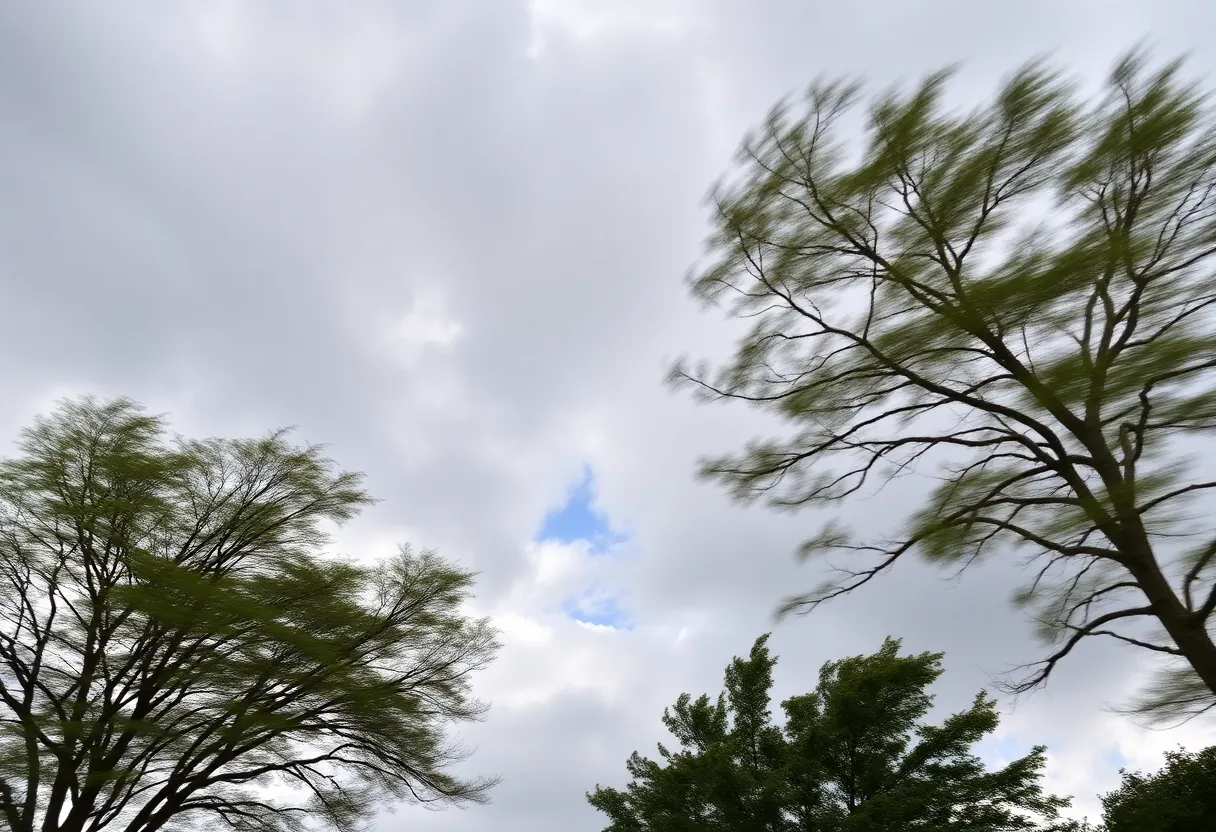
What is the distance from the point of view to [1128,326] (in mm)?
5223

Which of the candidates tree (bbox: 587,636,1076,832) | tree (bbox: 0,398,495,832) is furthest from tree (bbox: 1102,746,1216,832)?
tree (bbox: 0,398,495,832)

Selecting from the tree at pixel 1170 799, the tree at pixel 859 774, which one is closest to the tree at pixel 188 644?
the tree at pixel 859 774

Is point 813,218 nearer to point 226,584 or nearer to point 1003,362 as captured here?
point 1003,362

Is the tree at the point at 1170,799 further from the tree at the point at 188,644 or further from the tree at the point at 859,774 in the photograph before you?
the tree at the point at 188,644

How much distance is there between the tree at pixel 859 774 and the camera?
31.7 feet

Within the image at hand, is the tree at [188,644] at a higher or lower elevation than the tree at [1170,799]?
higher

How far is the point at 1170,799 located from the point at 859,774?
4.79 metres

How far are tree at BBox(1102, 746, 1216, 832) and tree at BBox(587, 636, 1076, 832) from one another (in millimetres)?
1360

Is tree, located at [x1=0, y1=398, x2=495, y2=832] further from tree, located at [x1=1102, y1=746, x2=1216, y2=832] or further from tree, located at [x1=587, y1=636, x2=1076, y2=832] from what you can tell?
tree, located at [x1=1102, y1=746, x2=1216, y2=832]

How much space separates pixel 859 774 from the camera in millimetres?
10680

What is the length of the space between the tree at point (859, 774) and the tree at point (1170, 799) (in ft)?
4.46

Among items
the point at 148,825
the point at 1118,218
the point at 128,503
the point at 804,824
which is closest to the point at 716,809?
the point at 804,824

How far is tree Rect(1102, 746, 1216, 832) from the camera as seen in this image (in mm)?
5867

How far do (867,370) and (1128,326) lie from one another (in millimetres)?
2075
